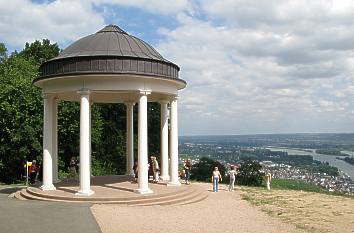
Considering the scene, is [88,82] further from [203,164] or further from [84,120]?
[203,164]

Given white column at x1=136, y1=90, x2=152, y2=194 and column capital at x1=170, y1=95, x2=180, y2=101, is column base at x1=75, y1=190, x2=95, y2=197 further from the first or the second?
column capital at x1=170, y1=95, x2=180, y2=101

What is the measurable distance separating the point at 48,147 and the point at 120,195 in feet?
17.8

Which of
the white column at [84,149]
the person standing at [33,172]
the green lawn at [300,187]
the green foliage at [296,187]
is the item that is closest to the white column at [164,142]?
the white column at [84,149]

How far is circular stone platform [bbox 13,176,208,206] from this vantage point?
18562 mm

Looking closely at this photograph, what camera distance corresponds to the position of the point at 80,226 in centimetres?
1326

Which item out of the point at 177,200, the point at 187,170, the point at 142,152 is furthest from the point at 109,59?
the point at 187,170

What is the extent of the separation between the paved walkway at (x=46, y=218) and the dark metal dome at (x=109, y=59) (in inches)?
261

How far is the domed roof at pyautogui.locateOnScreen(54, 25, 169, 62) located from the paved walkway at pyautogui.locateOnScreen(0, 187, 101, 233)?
7.71 m

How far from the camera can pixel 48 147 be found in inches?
848

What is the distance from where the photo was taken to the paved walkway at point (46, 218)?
1283cm

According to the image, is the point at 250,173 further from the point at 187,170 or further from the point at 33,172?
the point at 33,172

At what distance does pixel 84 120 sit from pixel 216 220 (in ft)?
27.7

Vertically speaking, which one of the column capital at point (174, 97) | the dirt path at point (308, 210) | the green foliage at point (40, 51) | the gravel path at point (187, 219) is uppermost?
the green foliage at point (40, 51)

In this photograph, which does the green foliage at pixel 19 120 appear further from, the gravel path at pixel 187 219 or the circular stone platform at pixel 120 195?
the gravel path at pixel 187 219
